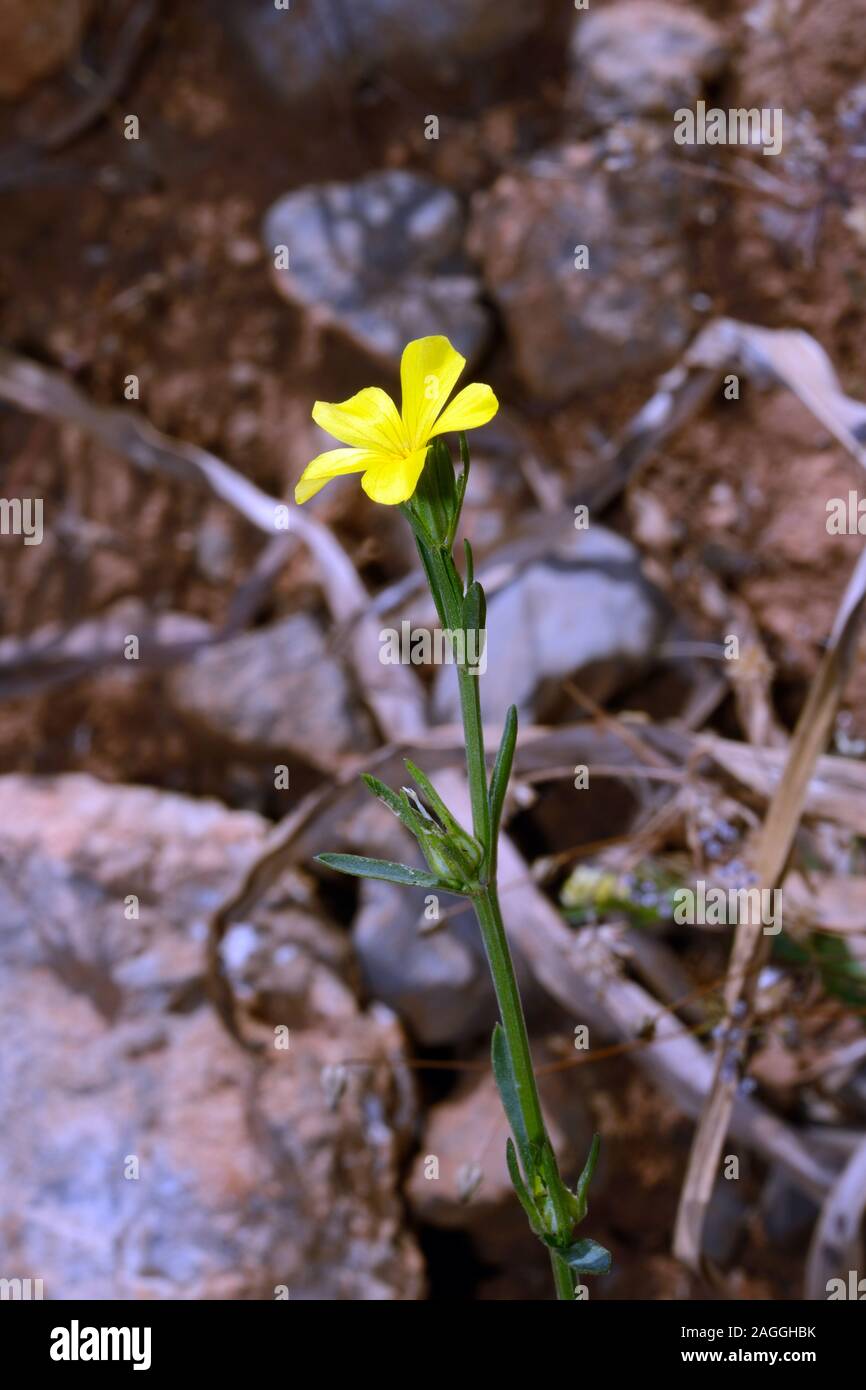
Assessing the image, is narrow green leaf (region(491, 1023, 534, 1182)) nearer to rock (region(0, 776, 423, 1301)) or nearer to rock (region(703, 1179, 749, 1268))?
rock (region(0, 776, 423, 1301))

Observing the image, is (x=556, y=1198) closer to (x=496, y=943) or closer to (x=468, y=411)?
(x=496, y=943)

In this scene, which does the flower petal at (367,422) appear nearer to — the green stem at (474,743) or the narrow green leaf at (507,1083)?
the green stem at (474,743)

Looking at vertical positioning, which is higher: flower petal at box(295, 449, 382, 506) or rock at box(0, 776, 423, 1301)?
flower petal at box(295, 449, 382, 506)

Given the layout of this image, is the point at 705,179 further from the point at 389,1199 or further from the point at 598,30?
the point at 389,1199

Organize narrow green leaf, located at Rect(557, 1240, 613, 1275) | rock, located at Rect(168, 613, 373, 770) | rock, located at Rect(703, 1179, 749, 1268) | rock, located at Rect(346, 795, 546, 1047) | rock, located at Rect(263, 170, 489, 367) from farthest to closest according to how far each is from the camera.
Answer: rock, located at Rect(263, 170, 489, 367) < rock, located at Rect(168, 613, 373, 770) < rock, located at Rect(346, 795, 546, 1047) < rock, located at Rect(703, 1179, 749, 1268) < narrow green leaf, located at Rect(557, 1240, 613, 1275)

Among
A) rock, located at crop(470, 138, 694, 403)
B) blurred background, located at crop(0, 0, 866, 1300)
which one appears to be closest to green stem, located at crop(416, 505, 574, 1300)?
blurred background, located at crop(0, 0, 866, 1300)

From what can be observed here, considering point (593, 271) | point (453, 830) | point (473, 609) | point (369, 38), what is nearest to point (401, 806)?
point (453, 830)
